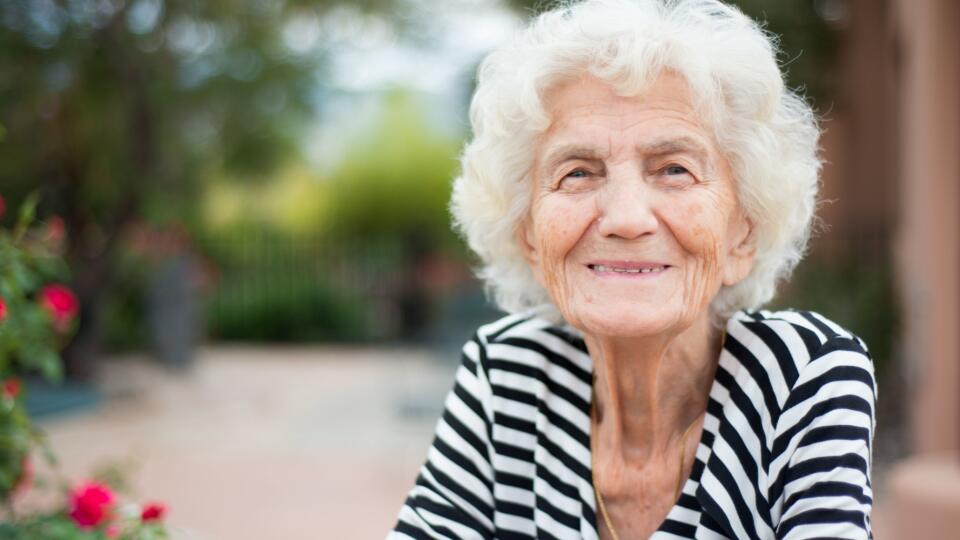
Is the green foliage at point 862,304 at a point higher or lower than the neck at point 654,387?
higher

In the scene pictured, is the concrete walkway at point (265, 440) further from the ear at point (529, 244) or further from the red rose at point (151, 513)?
the ear at point (529, 244)

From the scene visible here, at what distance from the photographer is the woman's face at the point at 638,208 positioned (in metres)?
1.67

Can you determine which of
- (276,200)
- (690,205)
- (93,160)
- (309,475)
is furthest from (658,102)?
(276,200)

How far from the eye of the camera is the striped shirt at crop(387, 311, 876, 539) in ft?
5.34

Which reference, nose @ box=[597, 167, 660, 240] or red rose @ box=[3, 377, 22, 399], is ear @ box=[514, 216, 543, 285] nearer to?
nose @ box=[597, 167, 660, 240]

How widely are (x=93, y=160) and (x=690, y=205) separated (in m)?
9.55

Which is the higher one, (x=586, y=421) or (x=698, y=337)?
(x=698, y=337)

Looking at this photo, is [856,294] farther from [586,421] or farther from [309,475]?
[586,421]

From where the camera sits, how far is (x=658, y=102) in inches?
66.0

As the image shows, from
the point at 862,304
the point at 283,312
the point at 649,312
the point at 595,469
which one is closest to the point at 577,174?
the point at 649,312

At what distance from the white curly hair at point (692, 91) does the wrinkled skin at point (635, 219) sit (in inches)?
1.1

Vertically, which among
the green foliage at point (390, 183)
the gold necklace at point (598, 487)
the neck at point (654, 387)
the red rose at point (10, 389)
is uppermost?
the green foliage at point (390, 183)

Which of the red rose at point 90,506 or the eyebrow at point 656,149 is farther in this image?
the red rose at point 90,506

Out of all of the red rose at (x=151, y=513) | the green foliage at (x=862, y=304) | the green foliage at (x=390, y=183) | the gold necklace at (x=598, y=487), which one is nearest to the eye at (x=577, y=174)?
the gold necklace at (x=598, y=487)
